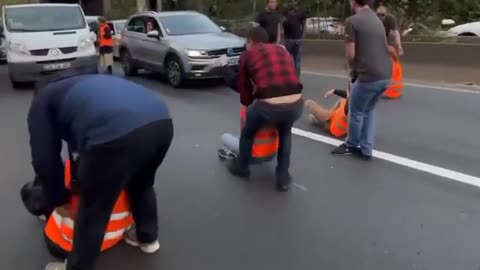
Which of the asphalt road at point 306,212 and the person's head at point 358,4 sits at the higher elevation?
the person's head at point 358,4

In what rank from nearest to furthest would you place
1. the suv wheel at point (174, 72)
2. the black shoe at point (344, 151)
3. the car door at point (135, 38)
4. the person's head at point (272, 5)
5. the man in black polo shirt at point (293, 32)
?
the black shoe at point (344, 151)
the person's head at point (272, 5)
the suv wheel at point (174, 72)
the man in black polo shirt at point (293, 32)
the car door at point (135, 38)

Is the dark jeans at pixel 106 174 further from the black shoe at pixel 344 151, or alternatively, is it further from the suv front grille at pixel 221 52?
the suv front grille at pixel 221 52

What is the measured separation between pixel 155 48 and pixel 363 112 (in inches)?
304

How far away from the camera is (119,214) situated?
13.4ft

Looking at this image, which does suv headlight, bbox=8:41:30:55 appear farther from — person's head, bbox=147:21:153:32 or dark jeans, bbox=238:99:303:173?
dark jeans, bbox=238:99:303:173

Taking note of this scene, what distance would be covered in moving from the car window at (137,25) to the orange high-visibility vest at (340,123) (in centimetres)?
769

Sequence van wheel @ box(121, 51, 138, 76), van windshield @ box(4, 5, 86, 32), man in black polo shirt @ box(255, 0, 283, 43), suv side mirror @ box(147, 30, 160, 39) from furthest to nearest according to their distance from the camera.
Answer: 1. van wheel @ box(121, 51, 138, 76)
2. van windshield @ box(4, 5, 86, 32)
3. suv side mirror @ box(147, 30, 160, 39)
4. man in black polo shirt @ box(255, 0, 283, 43)

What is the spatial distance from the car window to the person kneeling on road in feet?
34.8

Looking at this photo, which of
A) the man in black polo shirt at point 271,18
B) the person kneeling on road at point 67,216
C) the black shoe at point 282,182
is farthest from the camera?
the man in black polo shirt at point 271,18

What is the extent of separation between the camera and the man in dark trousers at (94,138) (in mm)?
3252

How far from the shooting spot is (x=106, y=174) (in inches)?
130

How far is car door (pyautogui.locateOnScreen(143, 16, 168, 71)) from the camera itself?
13.0 m

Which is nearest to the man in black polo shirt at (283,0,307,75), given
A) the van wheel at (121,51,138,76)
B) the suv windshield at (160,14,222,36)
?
the suv windshield at (160,14,222,36)

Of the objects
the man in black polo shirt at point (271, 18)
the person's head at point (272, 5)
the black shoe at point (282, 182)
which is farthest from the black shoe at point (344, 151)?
the person's head at point (272, 5)
